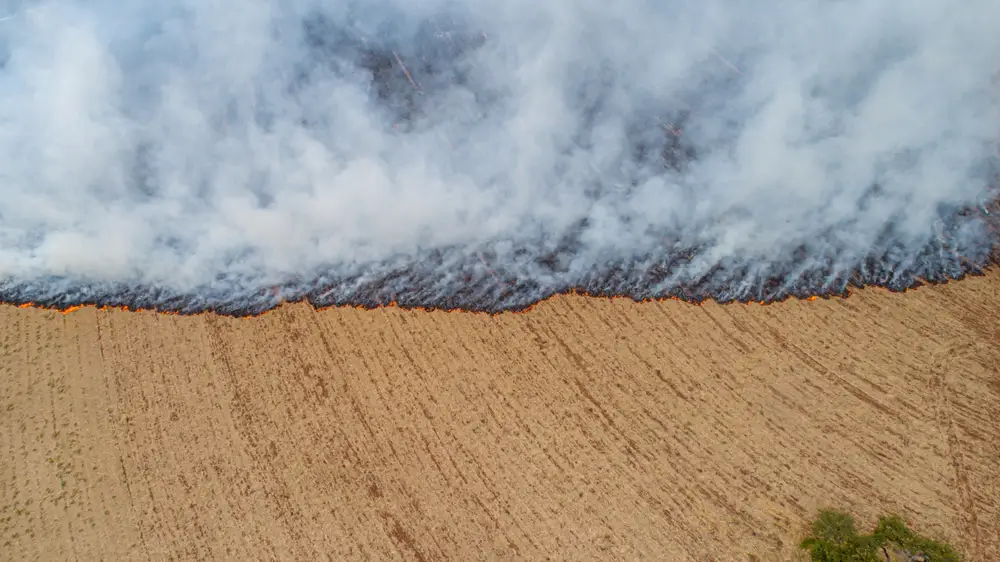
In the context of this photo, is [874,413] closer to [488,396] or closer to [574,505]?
[574,505]

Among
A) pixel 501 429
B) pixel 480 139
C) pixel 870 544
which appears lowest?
pixel 501 429

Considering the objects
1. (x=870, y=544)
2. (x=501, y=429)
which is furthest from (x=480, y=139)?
(x=870, y=544)

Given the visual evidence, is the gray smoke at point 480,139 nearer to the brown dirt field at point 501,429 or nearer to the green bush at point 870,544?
the brown dirt field at point 501,429

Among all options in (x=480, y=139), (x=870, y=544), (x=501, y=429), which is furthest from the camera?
(x=480, y=139)

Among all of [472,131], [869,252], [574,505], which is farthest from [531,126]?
[574,505]

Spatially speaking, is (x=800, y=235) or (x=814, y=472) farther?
(x=800, y=235)

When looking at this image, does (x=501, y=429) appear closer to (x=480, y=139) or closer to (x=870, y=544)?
(x=870, y=544)
